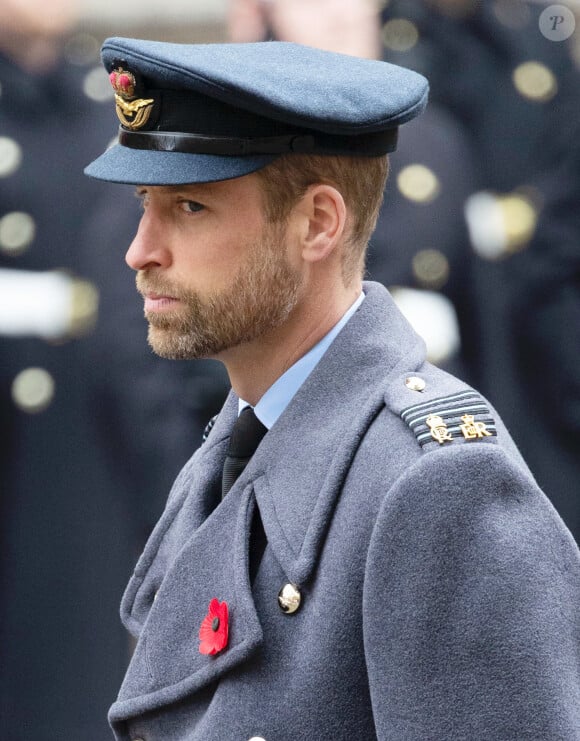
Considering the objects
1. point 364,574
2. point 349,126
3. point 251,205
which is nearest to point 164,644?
point 364,574

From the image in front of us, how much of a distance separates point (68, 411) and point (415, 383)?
208cm

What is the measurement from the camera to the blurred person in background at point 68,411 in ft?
11.8

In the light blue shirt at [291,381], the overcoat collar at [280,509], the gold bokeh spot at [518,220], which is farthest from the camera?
the gold bokeh spot at [518,220]

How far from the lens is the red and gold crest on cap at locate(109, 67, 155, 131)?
1880 mm

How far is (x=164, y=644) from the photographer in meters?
1.84

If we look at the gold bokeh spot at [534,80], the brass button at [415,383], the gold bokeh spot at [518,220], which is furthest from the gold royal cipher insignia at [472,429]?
the gold bokeh spot at [534,80]

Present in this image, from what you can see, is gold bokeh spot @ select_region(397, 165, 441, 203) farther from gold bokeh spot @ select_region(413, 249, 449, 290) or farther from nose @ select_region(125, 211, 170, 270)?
nose @ select_region(125, 211, 170, 270)

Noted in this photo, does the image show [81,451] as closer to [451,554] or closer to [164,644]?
[164,644]

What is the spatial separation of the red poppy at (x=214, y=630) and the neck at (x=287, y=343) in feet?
1.24

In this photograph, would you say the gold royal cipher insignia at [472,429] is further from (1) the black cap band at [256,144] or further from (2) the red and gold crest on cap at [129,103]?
(2) the red and gold crest on cap at [129,103]

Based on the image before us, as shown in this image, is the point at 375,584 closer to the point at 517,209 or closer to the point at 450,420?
the point at 450,420

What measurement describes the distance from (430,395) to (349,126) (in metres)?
0.43

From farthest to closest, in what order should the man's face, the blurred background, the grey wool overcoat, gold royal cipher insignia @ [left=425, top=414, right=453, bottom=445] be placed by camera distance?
the blurred background, the man's face, gold royal cipher insignia @ [left=425, top=414, right=453, bottom=445], the grey wool overcoat

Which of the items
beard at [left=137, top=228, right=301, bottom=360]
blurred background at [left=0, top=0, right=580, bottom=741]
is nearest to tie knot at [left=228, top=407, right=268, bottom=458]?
beard at [left=137, top=228, right=301, bottom=360]
